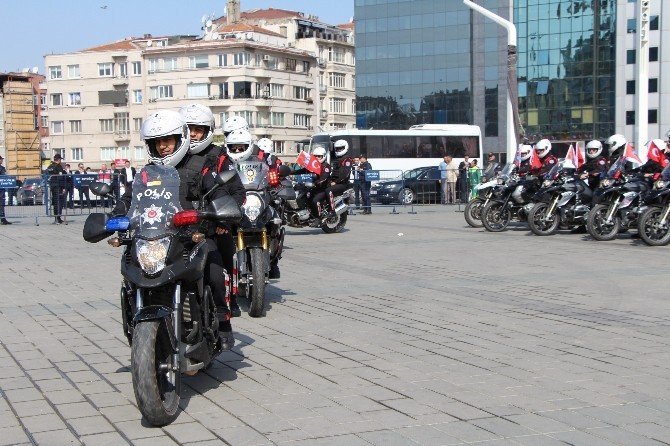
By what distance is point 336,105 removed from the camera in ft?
343

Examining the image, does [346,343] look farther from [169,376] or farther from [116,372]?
[169,376]

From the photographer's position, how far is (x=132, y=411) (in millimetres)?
5383

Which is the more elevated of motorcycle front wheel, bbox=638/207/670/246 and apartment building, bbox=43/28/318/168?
apartment building, bbox=43/28/318/168

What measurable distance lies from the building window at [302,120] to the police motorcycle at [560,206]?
265ft

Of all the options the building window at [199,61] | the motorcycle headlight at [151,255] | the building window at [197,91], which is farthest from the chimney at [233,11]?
the motorcycle headlight at [151,255]

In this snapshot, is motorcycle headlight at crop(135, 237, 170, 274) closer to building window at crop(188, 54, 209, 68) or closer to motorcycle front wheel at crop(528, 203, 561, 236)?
motorcycle front wheel at crop(528, 203, 561, 236)

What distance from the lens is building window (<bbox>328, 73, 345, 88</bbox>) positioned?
10456cm

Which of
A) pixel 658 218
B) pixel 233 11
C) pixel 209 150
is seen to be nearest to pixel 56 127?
pixel 233 11

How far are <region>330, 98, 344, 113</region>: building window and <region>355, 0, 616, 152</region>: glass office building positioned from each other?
12165 mm

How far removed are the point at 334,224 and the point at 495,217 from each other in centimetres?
308

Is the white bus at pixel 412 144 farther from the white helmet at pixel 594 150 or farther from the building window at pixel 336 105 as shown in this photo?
the building window at pixel 336 105

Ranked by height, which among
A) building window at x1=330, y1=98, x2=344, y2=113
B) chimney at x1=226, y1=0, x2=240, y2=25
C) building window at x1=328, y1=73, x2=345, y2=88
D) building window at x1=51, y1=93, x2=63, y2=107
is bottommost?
building window at x1=330, y1=98, x2=344, y2=113

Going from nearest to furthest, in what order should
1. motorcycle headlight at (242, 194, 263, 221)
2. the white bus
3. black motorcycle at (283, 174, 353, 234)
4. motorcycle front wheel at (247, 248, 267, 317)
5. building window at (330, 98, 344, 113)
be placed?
motorcycle front wheel at (247, 248, 267, 317) < motorcycle headlight at (242, 194, 263, 221) < black motorcycle at (283, 174, 353, 234) < the white bus < building window at (330, 98, 344, 113)

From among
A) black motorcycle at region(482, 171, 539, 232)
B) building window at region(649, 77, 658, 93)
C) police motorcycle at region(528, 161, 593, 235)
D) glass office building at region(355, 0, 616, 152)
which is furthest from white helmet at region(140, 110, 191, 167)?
building window at region(649, 77, 658, 93)
